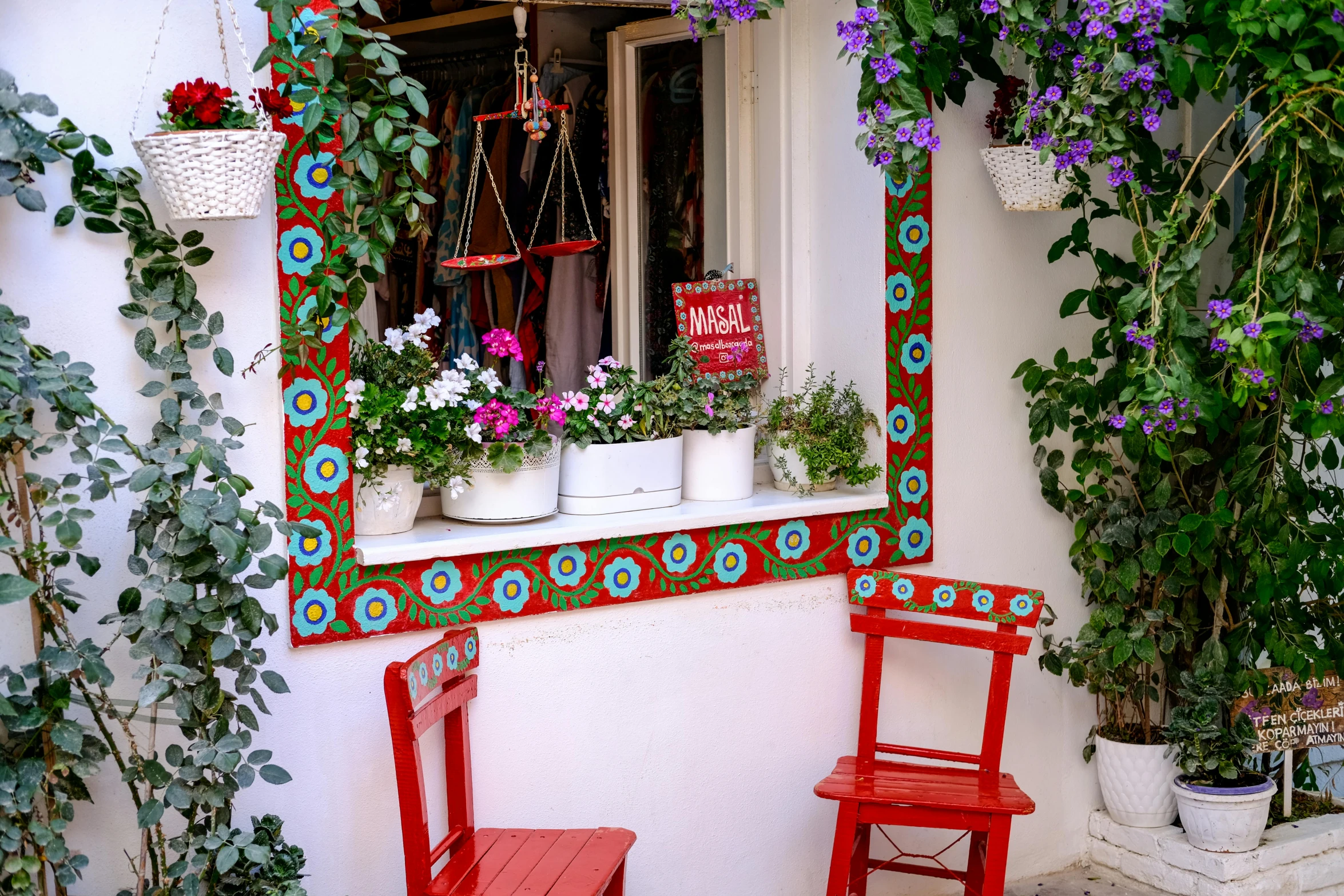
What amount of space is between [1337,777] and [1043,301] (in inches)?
72.4

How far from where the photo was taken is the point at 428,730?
2.79 m

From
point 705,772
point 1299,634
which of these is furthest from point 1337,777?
point 705,772

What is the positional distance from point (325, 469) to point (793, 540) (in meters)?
1.17

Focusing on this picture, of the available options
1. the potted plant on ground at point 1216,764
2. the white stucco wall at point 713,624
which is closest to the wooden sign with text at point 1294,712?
the potted plant on ground at point 1216,764

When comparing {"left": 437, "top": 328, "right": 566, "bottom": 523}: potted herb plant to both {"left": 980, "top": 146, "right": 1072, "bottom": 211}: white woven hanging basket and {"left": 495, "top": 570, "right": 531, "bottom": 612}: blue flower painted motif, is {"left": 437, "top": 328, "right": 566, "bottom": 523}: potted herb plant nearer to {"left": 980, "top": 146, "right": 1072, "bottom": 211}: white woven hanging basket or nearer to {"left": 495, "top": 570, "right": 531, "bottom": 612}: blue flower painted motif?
{"left": 495, "top": 570, "right": 531, "bottom": 612}: blue flower painted motif

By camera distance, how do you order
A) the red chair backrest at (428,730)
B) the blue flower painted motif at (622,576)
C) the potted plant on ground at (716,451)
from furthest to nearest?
the potted plant on ground at (716,451)
the blue flower painted motif at (622,576)
the red chair backrest at (428,730)

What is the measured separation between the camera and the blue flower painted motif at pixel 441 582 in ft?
9.11

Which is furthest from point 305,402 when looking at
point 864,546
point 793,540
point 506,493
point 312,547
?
point 864,546

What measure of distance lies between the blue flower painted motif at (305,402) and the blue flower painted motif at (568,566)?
2.02 ft

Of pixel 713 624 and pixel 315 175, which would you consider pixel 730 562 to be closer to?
pixel 713 624

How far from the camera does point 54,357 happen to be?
2260 millimetres

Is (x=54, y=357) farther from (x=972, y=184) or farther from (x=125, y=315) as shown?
(x=972, y=184)

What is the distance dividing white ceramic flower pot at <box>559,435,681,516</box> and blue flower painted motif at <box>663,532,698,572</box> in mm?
128

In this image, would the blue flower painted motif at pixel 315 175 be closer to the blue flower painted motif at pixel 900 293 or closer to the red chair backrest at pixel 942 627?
the blue flower painted motif at pixel 900 293
